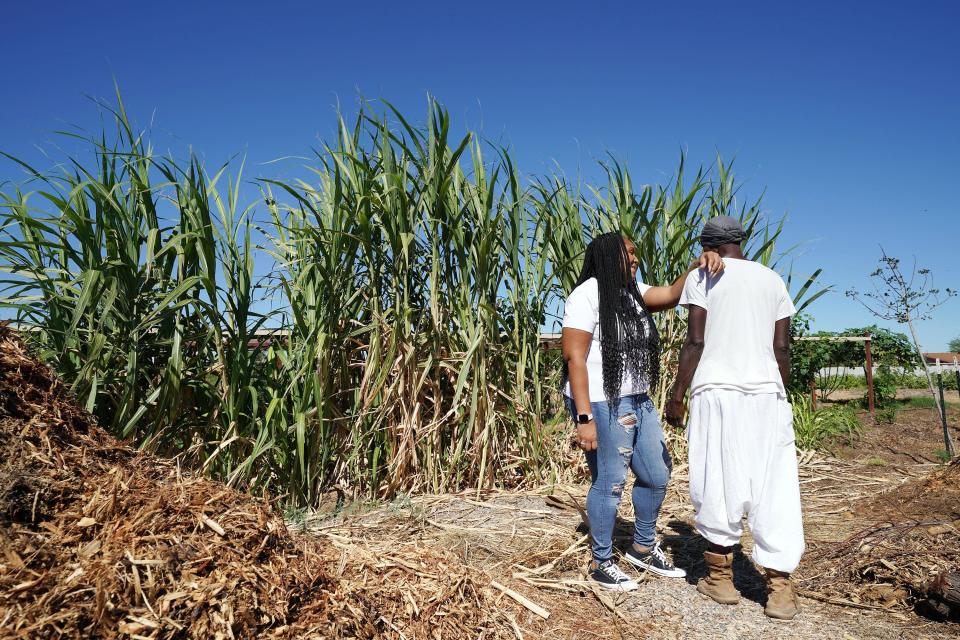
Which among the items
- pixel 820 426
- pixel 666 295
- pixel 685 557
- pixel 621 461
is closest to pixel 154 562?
pixel 621 461

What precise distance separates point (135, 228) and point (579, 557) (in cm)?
251

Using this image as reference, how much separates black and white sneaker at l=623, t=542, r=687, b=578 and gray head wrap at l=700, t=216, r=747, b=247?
1301 millimetres

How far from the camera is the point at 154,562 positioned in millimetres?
1698

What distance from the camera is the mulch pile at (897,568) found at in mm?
2357

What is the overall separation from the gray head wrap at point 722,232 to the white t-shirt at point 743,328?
102 millimetres

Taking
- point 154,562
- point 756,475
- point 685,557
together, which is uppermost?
point 756,475

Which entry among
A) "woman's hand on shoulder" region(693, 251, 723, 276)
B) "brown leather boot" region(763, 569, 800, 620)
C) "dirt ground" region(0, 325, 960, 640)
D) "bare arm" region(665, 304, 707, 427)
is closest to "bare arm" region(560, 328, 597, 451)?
"bare arm" region(665, 304, 707, 427)

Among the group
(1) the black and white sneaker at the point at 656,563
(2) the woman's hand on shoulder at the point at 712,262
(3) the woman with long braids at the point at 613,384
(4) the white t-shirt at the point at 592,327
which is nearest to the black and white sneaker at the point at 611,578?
(3) the woman with long braids at the point at 613,384

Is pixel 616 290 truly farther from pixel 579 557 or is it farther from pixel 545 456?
pixel 545 456

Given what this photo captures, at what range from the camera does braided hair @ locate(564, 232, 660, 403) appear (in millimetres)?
2525

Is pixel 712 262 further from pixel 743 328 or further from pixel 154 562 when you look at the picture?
pixel 154 562

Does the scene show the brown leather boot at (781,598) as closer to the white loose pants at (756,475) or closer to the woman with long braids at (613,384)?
→ the white loose pants at (756,475)

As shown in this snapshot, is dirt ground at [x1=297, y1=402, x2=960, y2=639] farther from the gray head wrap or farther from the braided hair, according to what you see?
the gray head wrap

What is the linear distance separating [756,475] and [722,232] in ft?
3.01
